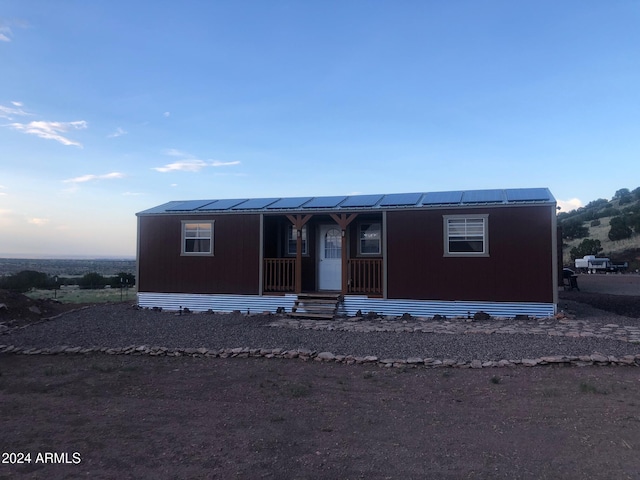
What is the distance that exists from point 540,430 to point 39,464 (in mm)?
4280

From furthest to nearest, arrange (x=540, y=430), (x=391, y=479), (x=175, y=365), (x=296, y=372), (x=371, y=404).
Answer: (x=175, y=365) < (x=296, y=372) < (x=371, y=404) < (x=540, y=430) < (x=391, y=479)

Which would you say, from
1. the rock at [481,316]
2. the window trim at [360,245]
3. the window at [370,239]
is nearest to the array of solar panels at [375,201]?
the window trim at [360,245]

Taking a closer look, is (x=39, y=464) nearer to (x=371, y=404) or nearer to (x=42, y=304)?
(x=371, y=404)

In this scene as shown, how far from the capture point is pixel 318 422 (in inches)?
187

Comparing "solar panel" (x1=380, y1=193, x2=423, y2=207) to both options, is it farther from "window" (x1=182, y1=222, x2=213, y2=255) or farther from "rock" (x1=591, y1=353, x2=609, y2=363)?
"rock" (x1=591, y1=353, x2=609, y2=363)

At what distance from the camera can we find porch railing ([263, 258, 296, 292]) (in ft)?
43.7

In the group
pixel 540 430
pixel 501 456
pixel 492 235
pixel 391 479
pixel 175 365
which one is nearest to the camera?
pixel 391 479

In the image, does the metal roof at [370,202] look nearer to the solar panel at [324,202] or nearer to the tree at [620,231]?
the solar panel at [324,202]

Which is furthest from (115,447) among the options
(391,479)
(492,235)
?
(492,235)

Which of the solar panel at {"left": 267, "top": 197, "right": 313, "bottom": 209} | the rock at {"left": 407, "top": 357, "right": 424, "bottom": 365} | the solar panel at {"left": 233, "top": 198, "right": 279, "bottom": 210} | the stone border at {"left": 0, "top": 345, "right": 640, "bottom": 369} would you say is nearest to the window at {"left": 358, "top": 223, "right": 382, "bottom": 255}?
the solar panel at {"left": 267, "top": 197, "right": 313, "bottom": 209}

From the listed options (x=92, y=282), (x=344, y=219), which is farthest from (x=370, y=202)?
(x=92, y=282)

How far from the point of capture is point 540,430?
446 cm

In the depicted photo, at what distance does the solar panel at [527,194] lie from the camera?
1137cm

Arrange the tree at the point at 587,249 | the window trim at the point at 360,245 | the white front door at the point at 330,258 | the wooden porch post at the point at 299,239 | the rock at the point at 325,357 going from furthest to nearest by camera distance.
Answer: the tree at the point at 587,249, the white front door at the point at 330,258, the window trim at the point at 360,245, the wooden porch post at the point at 299,239, the rock at the point at 325,357
